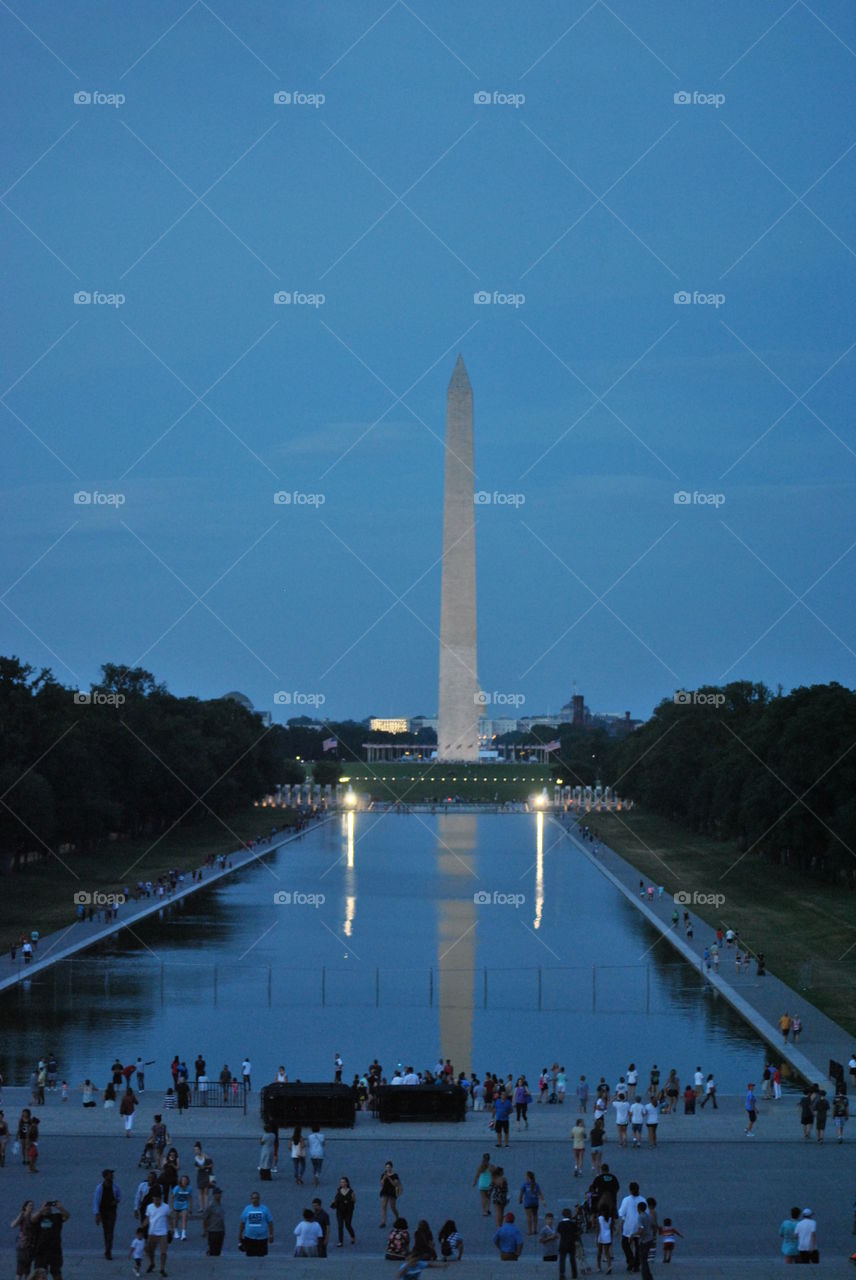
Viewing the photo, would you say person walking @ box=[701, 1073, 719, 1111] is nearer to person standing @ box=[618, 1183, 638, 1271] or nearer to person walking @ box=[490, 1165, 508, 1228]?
person walking @ box=[490, 1165, 508, 1228]

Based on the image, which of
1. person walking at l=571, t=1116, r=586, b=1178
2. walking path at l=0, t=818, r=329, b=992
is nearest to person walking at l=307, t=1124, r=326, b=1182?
person walking at l=571, t=1116, r=586, b=1178

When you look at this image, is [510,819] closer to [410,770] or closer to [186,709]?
[186,709]

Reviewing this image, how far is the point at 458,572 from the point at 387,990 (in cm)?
7676

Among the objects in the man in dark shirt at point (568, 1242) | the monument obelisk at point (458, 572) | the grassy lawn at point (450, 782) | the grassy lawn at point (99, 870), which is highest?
the monument obelisk at point (458, 572)

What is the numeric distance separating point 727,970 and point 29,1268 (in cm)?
2814

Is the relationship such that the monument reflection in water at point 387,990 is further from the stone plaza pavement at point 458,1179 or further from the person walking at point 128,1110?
the person walking at point 128,1110

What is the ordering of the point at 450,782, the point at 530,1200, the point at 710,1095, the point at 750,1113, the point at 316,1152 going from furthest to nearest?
the point at 450,782 → the point at 710,1095 → the point at 750,1113 → the point at 316,1152 → the point at 530,1200

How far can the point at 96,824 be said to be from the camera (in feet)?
229

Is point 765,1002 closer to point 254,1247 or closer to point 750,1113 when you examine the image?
point 750,1113

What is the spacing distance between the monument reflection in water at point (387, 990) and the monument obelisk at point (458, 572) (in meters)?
53.6

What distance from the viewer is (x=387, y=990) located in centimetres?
3866

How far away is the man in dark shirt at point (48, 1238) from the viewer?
15711 mm

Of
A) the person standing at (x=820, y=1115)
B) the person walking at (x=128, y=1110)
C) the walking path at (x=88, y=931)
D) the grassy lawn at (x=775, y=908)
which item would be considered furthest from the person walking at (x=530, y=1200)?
the walking path at (x=88, y=931)

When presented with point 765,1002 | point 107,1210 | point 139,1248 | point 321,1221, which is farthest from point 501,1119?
point 765,1002
